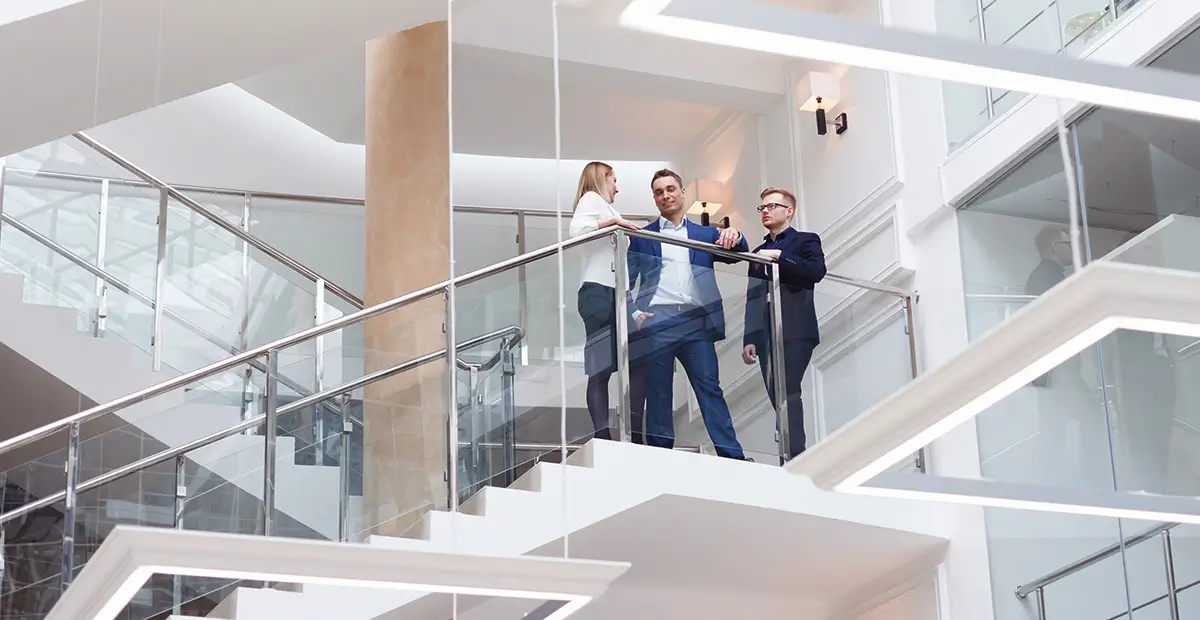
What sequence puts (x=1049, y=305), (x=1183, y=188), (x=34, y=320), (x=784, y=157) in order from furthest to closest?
(x=784, y=157), (x=34, y=320), (x=1183, y=188), (x=1049, y=305)

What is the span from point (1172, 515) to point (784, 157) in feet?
20.5

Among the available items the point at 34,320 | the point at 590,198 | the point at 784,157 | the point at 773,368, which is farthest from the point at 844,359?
the point at 34,320

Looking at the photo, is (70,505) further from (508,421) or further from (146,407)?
(508,421)

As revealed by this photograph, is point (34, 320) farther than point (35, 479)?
Yes

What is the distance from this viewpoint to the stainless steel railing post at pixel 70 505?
642 centimetres

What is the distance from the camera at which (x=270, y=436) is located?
21.9ft

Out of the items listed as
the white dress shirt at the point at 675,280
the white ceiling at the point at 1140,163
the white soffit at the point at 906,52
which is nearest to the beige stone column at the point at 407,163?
the white dress shirt at the point at 675,280

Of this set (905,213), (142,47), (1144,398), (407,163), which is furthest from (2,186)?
(1144,398)

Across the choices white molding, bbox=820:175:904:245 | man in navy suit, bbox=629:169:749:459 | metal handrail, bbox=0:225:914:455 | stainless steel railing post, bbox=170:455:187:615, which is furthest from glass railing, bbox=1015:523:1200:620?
stainless steel railing post, bbox=170:455:187:615

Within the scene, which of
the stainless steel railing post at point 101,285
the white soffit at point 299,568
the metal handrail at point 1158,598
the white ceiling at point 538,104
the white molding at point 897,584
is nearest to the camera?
the white soffit at point 299,568

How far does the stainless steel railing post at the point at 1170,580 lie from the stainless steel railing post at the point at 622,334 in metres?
2.30

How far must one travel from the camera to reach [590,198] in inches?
297

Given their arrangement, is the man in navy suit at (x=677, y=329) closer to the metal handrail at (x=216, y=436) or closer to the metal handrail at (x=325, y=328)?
the metal handrail at (x=325, y=328)

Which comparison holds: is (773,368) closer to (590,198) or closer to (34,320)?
(590,198)
